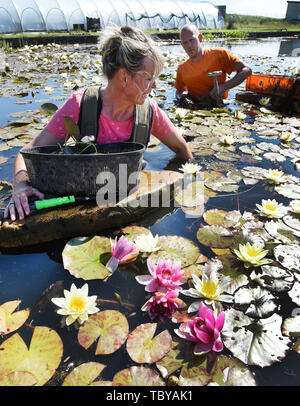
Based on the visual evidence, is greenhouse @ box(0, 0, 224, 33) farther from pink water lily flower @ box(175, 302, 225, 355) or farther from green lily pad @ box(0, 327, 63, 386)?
pink water lily flower @ box(175, 302, 225, 355)

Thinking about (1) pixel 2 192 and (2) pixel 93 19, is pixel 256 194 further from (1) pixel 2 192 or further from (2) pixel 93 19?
(2) pixel 93 19

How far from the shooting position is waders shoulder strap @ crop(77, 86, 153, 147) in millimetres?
1629

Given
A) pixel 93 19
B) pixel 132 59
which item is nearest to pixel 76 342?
pixel 132 59

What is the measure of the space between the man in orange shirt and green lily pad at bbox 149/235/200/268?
312 cm

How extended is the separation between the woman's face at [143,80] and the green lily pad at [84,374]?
130cm

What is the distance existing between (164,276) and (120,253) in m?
0.24

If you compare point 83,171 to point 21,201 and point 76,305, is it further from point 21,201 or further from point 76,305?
point 76,305

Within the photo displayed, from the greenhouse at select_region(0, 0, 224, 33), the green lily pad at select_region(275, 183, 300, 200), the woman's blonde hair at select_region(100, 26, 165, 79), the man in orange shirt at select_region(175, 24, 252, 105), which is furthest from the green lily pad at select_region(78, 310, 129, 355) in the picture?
the greenhouse at select_region(0, 0, 224, 33)

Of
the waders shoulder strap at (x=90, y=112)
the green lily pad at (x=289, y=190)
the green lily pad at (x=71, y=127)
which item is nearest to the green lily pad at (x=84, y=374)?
the green lily pad at (x=71, y=127)

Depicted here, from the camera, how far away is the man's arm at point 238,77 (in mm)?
3832

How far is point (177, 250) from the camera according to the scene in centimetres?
138

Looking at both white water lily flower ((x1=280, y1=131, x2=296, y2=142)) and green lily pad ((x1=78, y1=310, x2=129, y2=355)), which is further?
white water lily flower ((x1=280, y1=131, x2=296, y2=142))

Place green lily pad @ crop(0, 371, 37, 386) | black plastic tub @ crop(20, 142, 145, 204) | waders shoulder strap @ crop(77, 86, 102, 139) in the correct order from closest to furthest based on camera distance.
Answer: green lily pad @ crop(0, 371, 37, 386) < black plastic tub @ crop(20, 142, 145, 204) < waders shoulder strap @ crop(77, 86, 102, 139)

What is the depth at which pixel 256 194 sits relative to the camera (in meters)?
1.93
